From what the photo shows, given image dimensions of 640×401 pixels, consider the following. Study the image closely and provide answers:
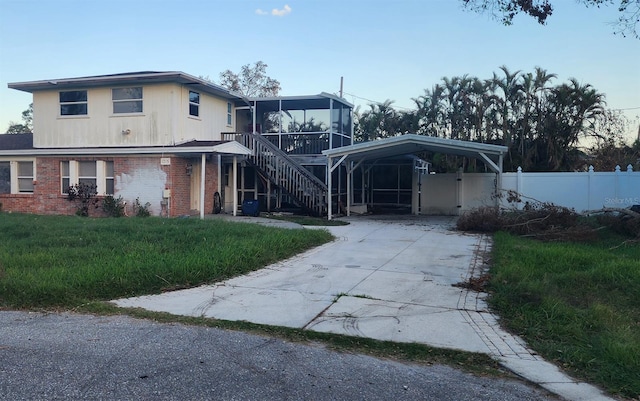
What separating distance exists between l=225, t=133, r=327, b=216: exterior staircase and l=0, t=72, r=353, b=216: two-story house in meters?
0.04

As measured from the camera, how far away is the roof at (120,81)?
776 inches

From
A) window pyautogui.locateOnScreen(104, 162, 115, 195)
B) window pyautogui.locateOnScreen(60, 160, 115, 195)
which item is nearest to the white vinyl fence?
window pyautogui.locateOnScreen(104, 162, 115, 195)

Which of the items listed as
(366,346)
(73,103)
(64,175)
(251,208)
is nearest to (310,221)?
(251,208)

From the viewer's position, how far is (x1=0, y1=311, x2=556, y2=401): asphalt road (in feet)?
14.6

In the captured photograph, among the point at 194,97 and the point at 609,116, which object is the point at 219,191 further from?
the point at 609,116

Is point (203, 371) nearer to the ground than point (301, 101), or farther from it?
nearer to the ground

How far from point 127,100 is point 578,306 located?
Answer: 59.7 ft

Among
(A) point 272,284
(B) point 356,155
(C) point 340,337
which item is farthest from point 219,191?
(C) point 340,337

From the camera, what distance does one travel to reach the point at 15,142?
79.9ft

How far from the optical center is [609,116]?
2894cm

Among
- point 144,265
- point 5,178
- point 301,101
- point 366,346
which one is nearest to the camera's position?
point 366,346

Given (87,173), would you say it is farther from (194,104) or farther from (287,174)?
(287,174)

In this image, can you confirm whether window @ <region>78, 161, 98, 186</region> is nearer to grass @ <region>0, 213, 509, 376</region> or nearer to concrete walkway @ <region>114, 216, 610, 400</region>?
grass @ <region>0, 213, 509, 376</region>

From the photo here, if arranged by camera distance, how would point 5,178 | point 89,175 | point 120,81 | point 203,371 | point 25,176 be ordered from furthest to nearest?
point 5,178
point 25,176
point 89,175
point 120,81
point 203,371
